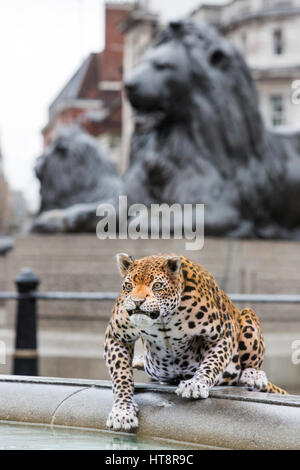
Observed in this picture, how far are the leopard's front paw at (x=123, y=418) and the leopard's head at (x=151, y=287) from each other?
0.36 m

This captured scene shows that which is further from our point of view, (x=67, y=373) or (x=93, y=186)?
(x=93, y=186)

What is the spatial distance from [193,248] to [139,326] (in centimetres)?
565

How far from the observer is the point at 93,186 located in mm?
10664

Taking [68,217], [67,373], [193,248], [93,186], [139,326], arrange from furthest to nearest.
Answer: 1. [93,186]
2. [68,217]
3. [193,248]
4. [67,373]
5. [139,326]

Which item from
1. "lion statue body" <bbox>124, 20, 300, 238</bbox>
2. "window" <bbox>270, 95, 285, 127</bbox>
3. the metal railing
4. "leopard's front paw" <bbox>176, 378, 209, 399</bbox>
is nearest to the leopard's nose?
"leopard's front paw" <bbox>176, 378, 209, 399</bbox>

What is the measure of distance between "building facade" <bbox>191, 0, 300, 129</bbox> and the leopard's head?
3435cm

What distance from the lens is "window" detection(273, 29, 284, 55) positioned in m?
37.6

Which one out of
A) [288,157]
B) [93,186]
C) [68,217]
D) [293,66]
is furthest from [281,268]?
[293,66]

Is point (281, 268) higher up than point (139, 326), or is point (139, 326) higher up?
point (281, 268)

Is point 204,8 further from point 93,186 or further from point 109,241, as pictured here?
point 109,241

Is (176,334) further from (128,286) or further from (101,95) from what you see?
(101,95)

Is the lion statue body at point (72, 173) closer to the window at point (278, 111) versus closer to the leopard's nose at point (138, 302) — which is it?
the leopard's nose at point (138, 302)

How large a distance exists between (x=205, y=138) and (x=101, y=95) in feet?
126

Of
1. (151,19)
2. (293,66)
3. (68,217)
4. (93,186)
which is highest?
(151,19)
